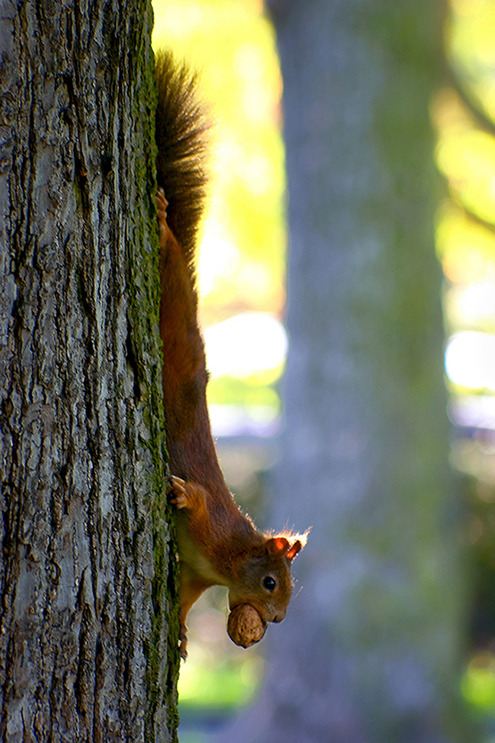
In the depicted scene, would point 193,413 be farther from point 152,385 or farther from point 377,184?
point 377,184

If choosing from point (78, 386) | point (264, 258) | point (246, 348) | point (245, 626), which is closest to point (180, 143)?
point (78, 386)

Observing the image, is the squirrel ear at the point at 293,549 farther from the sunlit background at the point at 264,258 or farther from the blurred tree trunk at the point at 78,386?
the sunlit background at the point at 264,258

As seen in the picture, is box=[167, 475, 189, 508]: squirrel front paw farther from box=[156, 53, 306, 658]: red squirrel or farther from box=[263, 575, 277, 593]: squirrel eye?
box=[263, 575, 277, 593]: squirrel eye

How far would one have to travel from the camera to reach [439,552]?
5508 millimetres

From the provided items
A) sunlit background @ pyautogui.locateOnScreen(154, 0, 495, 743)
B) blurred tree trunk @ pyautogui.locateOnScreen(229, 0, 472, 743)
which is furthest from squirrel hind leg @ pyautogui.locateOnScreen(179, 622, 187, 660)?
blurred tree trunk @ pyautogui.locateOnScreen(229, 0, 472, 743)

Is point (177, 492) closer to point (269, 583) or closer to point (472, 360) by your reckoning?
point (269, 583)

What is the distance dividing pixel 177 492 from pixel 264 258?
348 inches

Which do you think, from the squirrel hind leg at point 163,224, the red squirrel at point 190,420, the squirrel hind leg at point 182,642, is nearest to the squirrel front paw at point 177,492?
the red squirrel at point 190,420

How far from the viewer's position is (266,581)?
189 centimetres

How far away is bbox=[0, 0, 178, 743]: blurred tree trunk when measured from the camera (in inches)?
50.6

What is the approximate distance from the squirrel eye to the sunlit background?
10.1ft

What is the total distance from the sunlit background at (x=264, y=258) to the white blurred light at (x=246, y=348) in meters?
0.02

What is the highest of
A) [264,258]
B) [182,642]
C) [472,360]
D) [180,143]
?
[472,360]

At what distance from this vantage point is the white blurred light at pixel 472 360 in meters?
11.3
